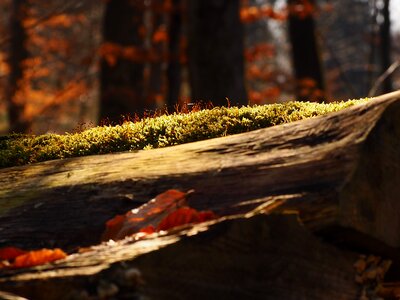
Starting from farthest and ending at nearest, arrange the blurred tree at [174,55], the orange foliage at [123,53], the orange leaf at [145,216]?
the blurred tree at [174,55]
the orange foliage at [123,53]
the orange leaf at [145,216]

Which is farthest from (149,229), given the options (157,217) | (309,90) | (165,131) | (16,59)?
(16,59)

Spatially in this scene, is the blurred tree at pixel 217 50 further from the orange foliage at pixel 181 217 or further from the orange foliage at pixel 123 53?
the orange foliage at pixel 181 217

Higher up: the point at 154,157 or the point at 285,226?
the point at 154,157

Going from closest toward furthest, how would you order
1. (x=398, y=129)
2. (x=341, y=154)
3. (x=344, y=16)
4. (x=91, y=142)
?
(x=341, y=154), (x=398, y=129), (x=91, y=142), (x=344, y=16)

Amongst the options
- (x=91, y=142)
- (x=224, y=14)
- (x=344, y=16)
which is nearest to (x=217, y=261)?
(x=91, y=142)

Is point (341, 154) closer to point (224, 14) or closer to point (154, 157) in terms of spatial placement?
point (154, 157)

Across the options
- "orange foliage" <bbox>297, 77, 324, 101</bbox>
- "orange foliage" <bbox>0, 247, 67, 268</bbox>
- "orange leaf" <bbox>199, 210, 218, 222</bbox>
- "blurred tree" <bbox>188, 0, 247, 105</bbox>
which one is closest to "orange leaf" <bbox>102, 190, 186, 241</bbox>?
"orange leaf" <bbox>199, 210, 218, 222</bbox>

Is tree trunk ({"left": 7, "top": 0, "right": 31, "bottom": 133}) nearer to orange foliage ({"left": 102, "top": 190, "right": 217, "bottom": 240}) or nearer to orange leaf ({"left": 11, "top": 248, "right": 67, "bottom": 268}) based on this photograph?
orange foliage ({"left": 102, "top": 190, "right": 217, "bottom": 240})

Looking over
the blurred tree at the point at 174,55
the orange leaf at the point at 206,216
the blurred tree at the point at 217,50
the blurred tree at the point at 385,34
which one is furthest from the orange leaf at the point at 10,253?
the blurred tree at the point at 385,34
